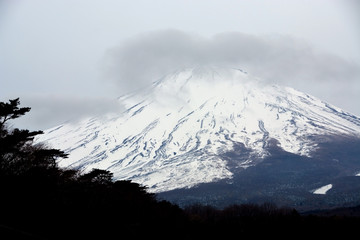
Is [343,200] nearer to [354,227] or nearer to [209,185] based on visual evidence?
[209,185]

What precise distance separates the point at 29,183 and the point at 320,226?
91.4 feet

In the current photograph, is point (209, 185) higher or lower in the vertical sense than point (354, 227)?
higher

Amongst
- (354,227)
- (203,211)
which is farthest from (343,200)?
(354,227)

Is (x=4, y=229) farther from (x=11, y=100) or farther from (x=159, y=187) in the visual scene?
(x=159, y=187)

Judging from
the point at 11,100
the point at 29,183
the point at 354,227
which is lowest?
the point at 354,227

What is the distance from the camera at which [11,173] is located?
23.9 meters

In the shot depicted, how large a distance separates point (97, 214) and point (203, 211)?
55.9 m

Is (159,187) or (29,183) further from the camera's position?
(159,187)

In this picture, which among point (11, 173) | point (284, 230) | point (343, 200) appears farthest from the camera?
point (343, 200)

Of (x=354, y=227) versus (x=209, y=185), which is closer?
(x=354, y=227)

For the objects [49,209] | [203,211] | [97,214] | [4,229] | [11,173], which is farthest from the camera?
[203,211]

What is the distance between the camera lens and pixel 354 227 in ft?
143

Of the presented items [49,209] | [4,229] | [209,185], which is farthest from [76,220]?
[209,185]

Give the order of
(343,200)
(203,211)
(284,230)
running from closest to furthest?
(284,230)
(203,211)
(343,200)
